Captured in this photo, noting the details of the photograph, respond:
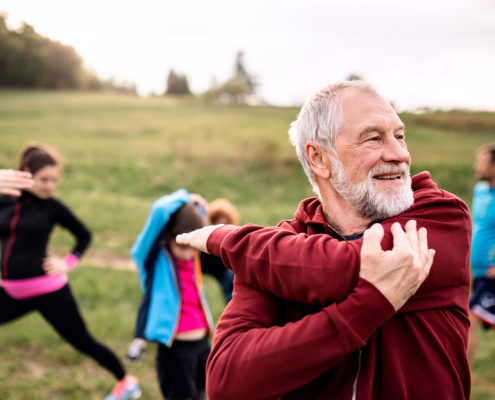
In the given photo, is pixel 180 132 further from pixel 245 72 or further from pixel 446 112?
pixel 245 72

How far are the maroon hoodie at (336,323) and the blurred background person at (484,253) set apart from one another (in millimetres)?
3170

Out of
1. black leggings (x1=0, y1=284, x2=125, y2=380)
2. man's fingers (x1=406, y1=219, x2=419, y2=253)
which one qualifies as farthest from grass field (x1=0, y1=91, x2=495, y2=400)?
man's fingers (x1=406, y1=219, x2=419, y2=253)

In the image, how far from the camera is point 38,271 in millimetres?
3578

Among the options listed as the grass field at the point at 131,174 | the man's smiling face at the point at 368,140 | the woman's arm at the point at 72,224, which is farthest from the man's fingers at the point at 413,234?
the woman's arm at the point at 72,224

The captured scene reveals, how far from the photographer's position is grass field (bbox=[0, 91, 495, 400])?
4277 millimetres

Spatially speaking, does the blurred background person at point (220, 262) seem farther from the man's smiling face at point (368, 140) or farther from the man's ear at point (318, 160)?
Answer: the man's smiling face at point (368, 140)

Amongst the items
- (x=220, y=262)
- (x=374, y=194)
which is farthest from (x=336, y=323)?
(x=220, y=262)

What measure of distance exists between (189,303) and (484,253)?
3290 millimetres

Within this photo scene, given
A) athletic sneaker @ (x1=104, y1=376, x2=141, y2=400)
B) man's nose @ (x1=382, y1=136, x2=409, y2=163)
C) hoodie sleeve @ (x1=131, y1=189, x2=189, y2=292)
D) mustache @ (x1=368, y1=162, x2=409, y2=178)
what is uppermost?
man's nose @ (x1=382, y1=136, x2=409, y2=163)

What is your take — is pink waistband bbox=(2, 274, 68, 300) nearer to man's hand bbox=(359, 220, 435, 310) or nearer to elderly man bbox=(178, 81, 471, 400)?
elderly man bbox=(178, 81, 471, 400)

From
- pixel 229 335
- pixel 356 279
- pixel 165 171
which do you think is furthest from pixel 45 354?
pixel 165 171

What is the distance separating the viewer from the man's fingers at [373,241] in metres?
1.13

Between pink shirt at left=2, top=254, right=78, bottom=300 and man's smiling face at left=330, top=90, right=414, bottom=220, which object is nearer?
man's smiling face at left=330, top=90, right=414, bottom=220

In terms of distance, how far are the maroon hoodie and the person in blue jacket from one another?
1.64 meters
